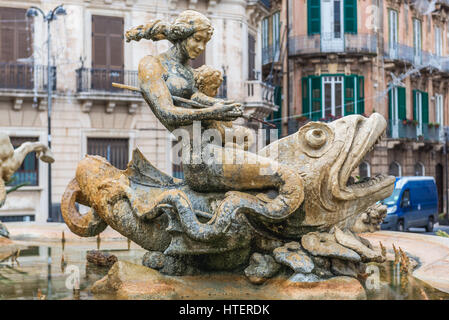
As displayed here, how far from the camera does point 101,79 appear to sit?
72.7ft

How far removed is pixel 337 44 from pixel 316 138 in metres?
25.3

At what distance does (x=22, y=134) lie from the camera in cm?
2102

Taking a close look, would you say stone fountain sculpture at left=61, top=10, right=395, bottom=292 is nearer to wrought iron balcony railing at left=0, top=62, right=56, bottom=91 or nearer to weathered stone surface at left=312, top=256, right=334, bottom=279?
weathered stone surface at left=312, top=256, right=334, bottom=279

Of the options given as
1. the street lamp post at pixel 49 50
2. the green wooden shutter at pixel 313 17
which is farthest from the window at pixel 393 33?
the street lamp post at pixel 49 50

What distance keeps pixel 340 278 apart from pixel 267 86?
20484 millimetres

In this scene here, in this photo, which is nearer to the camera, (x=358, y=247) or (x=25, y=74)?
(x=358, y=247)

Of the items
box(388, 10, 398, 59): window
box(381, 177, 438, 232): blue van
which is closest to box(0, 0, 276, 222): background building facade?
box(381, 177, 438, 232): blue van

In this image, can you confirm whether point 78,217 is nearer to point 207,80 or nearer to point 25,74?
point 207,80

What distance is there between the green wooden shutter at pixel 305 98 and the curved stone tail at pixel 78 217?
23.8m

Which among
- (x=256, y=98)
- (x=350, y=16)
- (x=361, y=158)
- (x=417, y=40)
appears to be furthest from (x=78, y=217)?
(x=417, y=40)

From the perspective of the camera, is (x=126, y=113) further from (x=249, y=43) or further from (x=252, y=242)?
(x=252, y=242)

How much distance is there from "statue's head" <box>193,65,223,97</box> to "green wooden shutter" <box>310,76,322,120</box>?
23.9 meters

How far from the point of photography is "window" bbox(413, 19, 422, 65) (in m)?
32.6

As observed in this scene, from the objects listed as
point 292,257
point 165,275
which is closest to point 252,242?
point 292,257
